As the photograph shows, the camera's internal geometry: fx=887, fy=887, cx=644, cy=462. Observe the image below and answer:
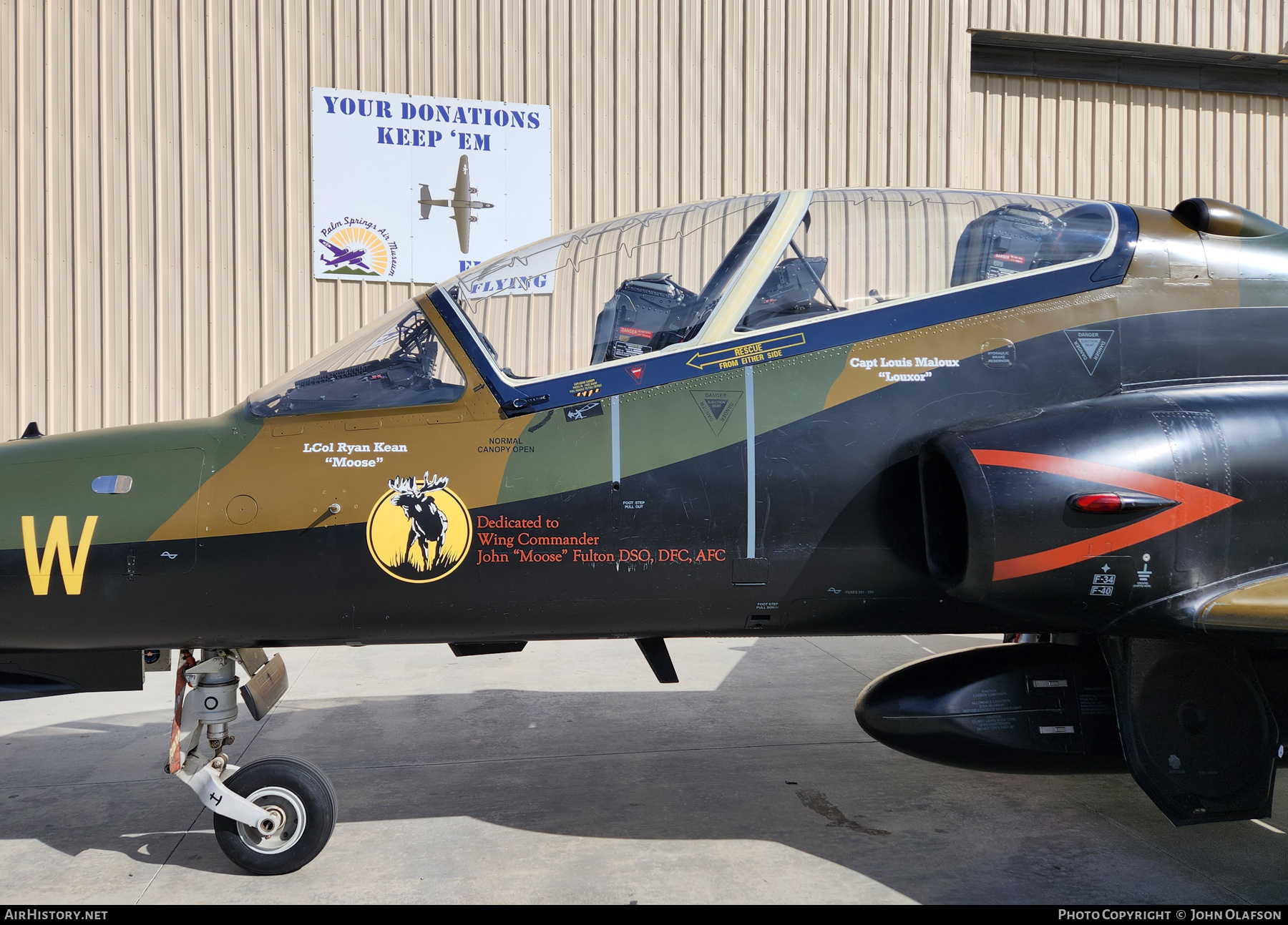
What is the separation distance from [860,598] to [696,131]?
24.4ft

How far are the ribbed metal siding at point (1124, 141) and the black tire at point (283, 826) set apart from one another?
10.0 meters

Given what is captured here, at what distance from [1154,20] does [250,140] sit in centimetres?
1063

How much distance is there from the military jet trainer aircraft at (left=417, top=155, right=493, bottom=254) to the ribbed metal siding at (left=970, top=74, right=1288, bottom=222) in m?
5.97

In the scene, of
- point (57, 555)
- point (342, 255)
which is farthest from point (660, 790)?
point (342, 255)

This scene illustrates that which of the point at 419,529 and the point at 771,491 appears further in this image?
the point at 771,491

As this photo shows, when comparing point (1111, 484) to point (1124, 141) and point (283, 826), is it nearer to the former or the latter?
Answer: point (283, 826)

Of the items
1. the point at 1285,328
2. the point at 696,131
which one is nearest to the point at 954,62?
the point at 696,131

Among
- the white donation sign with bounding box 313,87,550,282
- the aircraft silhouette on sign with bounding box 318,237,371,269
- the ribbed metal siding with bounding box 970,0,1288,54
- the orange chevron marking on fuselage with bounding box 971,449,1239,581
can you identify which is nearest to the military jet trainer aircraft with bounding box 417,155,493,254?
the white donation sign with bounding box 313,87,550,282

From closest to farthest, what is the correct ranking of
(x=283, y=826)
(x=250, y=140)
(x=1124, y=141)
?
(x=283, y=826), (x=250, y=140), (x=1124, y=141)

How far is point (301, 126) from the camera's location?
8.97 metres

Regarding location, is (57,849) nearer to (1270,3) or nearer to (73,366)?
(73,366)

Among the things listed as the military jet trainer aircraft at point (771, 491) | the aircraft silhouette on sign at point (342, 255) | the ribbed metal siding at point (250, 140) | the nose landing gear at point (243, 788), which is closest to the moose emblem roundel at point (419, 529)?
the military jet trainer aircraft at point (771, 491)

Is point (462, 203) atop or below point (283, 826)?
atop

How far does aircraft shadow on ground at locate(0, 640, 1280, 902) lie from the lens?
3750 millimetres
